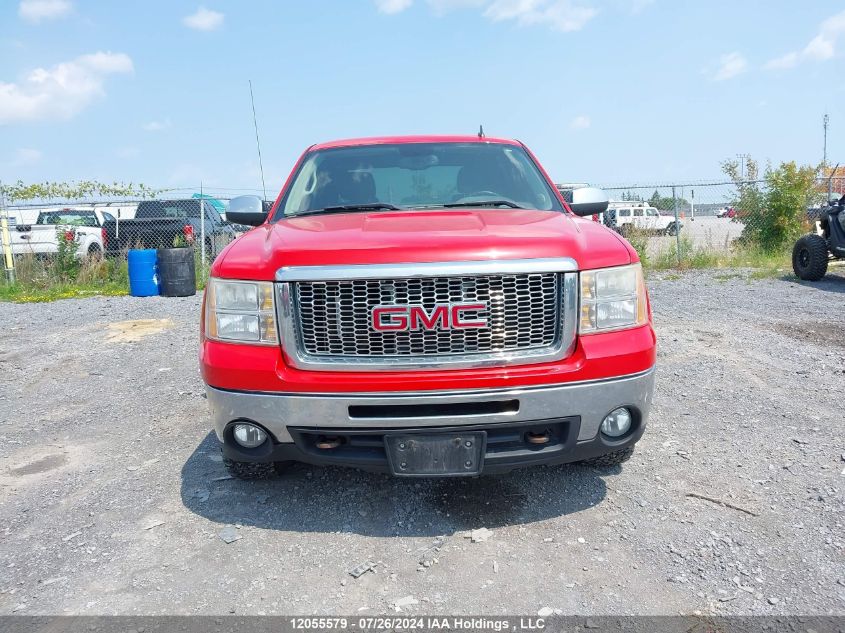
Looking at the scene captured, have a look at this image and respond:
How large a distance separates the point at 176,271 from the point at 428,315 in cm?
875

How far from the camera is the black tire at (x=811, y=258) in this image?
10219 millimetres

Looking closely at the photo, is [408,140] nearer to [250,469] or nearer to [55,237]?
[250,469]

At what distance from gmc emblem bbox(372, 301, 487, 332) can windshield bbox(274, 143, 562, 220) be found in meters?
1.15

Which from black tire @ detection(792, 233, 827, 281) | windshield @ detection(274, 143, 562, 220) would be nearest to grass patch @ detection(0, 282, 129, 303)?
windshield @ detection(274, 143, 562, 220)

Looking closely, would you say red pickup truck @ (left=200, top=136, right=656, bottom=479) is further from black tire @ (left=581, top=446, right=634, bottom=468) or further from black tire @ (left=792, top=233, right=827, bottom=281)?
black tire @ (left=792, top=233, right=827, bottom=281)

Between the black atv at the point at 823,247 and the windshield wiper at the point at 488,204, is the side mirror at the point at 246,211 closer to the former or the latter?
the windshield wiper at the point at 488,204

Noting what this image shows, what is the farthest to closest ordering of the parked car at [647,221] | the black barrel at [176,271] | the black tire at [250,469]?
the parked car at [647,221] → the black barrel at [176,271] → the black tire at [250,469]

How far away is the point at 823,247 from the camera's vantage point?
10.2 meters

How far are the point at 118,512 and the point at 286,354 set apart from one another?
1.28 meters

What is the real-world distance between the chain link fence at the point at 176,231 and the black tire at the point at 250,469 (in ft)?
26.3

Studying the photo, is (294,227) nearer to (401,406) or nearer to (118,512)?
(401,406)

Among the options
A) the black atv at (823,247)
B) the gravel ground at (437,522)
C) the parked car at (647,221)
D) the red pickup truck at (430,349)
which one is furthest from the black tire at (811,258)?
the red pickup truck at (430,349)

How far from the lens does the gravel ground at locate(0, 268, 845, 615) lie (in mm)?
2363

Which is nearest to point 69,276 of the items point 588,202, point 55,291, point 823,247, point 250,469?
point 55,291
